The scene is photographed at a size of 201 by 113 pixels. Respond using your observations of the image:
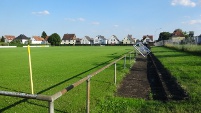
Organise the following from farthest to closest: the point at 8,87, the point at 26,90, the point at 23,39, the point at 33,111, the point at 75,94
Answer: the point at 23,39 → the point at 8,87 → the point at 26,90 → the point at 75,94 → the point at 33,111

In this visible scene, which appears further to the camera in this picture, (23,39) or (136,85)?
(23,39)

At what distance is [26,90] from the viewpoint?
8.25 meters

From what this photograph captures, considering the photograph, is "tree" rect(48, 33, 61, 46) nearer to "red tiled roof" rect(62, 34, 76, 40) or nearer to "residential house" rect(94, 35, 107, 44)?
"red tiled roof" rect(62, 34, 76, 40)

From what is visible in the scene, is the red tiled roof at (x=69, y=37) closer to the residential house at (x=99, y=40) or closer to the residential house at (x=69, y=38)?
the residential house at (x=69, y=38)

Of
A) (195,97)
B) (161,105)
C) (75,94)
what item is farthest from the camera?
(75,94)

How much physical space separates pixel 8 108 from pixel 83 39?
5860 inches

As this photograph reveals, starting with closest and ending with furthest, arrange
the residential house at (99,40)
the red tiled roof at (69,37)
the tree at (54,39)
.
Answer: the tree at (54,39), the residential house at (99,40), the red tiled roof at (69,37)

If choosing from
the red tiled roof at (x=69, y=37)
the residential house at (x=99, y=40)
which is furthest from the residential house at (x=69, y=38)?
the residential house at (x=99, y=40)

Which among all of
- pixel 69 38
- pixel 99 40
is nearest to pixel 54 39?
pixel 69 38

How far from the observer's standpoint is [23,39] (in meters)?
149

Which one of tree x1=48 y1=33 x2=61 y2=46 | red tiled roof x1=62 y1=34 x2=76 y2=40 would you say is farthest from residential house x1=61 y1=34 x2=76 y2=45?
tree x1=48 y1=33 x2=61 y2=46

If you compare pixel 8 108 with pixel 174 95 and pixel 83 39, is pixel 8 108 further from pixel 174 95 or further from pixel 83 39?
pixel 83 39

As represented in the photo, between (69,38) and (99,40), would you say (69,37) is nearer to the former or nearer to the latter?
(69,38)

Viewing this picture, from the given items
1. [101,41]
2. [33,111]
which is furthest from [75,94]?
[101,41]
